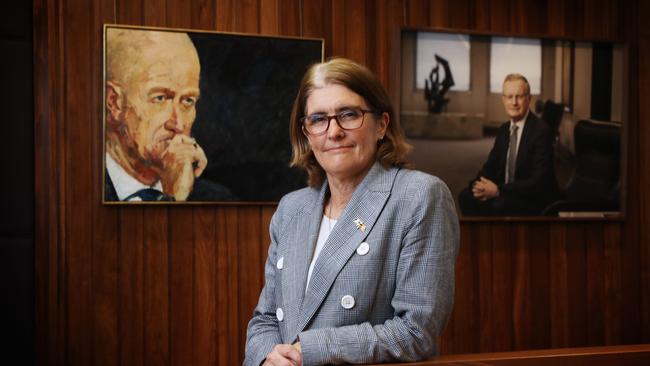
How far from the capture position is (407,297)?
5.60ft

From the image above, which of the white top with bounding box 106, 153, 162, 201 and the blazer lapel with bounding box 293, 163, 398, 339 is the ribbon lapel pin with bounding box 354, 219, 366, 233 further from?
the white top with bounding box 106, 153, 162, 201

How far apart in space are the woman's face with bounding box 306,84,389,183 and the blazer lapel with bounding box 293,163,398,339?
0.28 feet

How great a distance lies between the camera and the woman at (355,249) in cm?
168

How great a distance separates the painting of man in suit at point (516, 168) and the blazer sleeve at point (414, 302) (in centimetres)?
184

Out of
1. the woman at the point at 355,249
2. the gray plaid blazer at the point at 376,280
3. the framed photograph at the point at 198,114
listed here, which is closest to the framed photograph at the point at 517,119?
the framed photograph at the point at 198,114

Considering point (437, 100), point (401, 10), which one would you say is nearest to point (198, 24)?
point (401, 10)

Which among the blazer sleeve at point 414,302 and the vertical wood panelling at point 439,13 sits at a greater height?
the vertical wood panelling at point 439,13

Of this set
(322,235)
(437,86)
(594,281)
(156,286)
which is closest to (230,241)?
(156,286)

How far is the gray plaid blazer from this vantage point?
1.67 metres

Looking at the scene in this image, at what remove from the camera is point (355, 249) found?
178 centimetres

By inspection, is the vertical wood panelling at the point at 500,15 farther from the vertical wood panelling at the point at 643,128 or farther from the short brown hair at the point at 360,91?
the short brown hair at the point at 360,91

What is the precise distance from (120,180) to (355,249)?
1.67 meters

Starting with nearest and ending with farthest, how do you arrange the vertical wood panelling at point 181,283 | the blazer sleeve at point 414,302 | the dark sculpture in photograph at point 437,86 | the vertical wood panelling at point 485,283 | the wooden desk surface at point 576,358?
the wooden desk surface at point 576,358
the blazer sleeve at point 414,302
the vertical wood panelling at point 181,283
the dark sculpture in photograph at point 437,86
the vertical wood panelling at point 485,283

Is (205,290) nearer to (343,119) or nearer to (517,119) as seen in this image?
(343,119)
